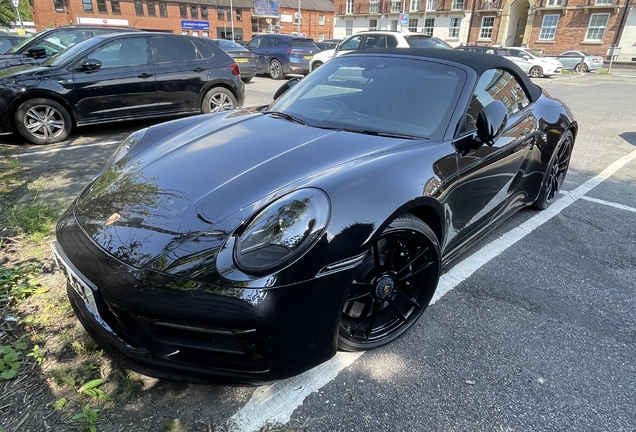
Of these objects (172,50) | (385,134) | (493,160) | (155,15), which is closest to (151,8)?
(155,15)

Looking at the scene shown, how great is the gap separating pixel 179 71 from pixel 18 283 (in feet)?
15.8

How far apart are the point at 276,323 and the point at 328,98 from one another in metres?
1.87

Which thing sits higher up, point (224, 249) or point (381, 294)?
point (224, 249)

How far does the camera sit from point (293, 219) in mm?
1586

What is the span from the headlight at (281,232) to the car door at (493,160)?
3.44 ft

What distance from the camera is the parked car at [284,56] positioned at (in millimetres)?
14914

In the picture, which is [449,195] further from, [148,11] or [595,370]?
[148,11]

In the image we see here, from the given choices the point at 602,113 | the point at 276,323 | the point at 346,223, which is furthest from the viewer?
the point at 602,113

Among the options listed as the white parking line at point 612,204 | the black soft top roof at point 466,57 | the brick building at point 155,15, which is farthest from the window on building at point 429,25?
the black soft top roof at point 466,57

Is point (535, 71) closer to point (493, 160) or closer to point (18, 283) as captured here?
point (493, 160)

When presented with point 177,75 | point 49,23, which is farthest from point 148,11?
point 177,75

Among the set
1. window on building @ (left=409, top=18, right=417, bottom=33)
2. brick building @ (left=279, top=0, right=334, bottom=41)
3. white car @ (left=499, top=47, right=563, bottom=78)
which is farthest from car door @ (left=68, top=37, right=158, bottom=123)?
brick building @ (left=279, top=0, right=334, bottom=41)

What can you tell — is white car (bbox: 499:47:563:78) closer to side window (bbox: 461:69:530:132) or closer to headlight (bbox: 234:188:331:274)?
side window (bbox: 461:69:530:132)

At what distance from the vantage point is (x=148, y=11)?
47.6 meters
